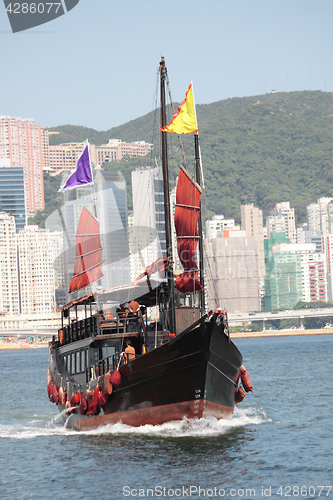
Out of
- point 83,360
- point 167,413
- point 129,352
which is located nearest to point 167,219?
point 129,352

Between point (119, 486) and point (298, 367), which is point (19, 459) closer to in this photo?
point (119, 486)

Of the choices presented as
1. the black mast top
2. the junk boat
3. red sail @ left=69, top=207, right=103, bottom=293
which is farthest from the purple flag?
the black mast top

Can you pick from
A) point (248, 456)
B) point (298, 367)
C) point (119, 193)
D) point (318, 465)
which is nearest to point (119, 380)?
point (248, 456)

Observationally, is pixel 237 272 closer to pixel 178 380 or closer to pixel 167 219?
pixel 167 219

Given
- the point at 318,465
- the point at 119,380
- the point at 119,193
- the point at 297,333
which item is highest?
the point at 119,193

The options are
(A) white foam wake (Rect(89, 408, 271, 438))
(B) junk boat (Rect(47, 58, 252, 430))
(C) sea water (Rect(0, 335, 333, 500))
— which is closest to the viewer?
(C) sea water (Rect(0, 335, 333, 500))

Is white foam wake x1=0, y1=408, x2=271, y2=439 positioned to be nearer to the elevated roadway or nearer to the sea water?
the sea water

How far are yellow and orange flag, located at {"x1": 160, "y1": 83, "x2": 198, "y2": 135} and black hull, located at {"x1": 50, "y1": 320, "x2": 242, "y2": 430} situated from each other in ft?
26.7

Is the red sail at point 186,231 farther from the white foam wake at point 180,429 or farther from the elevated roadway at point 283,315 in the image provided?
the elevated roadway at point 283,315

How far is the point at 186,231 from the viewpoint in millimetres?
27297

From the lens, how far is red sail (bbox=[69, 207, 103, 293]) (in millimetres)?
38969

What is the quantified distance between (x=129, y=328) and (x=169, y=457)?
714 centimetres

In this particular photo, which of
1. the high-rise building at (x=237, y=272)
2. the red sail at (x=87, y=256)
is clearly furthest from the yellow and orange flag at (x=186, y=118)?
the high-rise building at (x=237, y=272)

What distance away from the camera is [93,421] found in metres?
26.8
